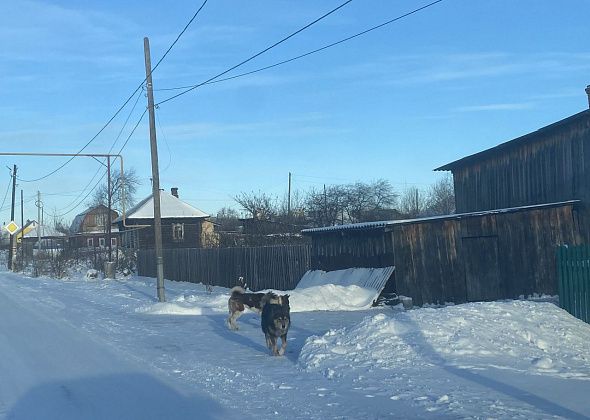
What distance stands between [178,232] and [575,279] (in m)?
56.3

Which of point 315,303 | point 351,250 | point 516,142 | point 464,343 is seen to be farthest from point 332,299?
point 464,343

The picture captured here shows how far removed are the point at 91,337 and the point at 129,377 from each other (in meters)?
5.68

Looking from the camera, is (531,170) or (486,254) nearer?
(486,254)

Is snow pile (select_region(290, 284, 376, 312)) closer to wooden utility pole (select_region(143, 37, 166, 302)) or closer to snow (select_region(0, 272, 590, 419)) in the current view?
snow (select_region(0, 272, 590, 419))

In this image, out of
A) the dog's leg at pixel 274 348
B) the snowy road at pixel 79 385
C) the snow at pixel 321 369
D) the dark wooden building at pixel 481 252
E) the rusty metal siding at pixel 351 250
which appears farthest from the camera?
the rusty metal siding at pixel 351 250

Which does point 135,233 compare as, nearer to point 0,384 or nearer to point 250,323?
point 250,323

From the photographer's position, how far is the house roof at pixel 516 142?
2442 centimetres

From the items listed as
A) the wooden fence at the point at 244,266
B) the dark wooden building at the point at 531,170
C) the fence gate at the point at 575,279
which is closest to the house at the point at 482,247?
the dark wooden building at the point at 531,170

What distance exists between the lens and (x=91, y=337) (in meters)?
16.9

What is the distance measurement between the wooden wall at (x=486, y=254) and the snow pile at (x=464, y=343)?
7.17 meters

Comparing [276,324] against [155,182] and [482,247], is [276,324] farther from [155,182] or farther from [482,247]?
[155,182]

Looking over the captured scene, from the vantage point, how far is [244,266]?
31891 mm

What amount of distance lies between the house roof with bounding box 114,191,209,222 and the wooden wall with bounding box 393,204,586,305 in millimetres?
47887

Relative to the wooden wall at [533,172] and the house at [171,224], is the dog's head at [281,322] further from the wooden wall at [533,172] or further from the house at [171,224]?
the house at [171,224]
